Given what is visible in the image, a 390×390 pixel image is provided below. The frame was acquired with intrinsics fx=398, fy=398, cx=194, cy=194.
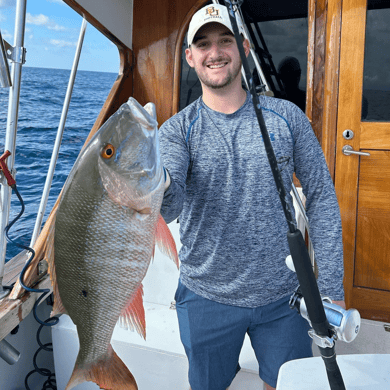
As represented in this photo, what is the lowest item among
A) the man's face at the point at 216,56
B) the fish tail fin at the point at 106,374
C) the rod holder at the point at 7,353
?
the rod holder at the point at 7,353

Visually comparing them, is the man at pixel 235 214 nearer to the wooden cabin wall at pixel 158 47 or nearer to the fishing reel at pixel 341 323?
the fishing reel at pixel 341 323

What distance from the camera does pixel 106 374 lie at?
3.05 feet

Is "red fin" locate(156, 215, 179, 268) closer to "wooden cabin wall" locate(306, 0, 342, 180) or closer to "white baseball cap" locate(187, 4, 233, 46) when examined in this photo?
"white baseball cap" locate(187, 4, 233, 46)

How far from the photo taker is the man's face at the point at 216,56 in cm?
144

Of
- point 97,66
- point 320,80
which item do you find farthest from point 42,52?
point 320,80

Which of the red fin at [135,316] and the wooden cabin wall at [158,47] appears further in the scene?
the wooden cabin wall at [158,47]

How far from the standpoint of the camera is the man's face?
1.44 metres

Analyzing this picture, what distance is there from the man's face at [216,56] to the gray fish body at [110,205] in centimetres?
68

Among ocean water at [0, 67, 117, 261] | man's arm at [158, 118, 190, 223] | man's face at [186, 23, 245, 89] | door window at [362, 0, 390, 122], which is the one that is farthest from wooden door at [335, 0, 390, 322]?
ocean water at [0, 67, 117, 261]

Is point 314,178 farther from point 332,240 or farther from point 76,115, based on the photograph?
point 76,115

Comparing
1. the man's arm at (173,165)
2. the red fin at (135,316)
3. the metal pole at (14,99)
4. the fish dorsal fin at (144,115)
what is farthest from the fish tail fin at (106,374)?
the metal pole at (14,99)

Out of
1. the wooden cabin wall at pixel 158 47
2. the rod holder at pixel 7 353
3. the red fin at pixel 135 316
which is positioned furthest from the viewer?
the wooden cabin wall at pixel 158 47

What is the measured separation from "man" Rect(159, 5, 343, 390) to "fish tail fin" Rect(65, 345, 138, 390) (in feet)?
1.98

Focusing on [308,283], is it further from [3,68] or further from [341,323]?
[3,68]
